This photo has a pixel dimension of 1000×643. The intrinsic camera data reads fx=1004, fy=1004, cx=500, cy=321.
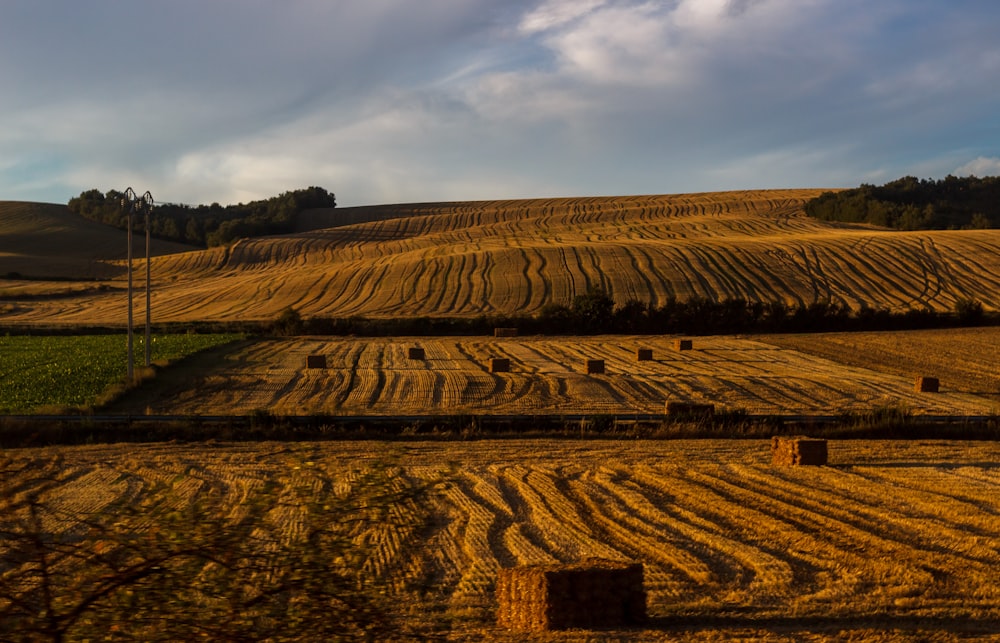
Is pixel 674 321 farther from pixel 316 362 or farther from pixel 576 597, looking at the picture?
pixel 576 597

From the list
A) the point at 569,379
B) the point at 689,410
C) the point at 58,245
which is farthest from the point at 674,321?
the point at 58,245

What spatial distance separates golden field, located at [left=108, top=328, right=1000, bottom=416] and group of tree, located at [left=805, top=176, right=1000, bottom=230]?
53.3 metres

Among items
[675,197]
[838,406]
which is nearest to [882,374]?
[838,406]

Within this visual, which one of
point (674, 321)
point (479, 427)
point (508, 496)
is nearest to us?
point (508, 496)

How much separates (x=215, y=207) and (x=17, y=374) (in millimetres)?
104859

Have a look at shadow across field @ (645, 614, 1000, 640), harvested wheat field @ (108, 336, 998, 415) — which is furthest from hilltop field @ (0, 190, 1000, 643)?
harvested wheat field @ (108, 336, 998, 415)

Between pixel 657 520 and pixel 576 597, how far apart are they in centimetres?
473

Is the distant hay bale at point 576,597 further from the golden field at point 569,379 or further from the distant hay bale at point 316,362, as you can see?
the distant hay bale at point 316,362

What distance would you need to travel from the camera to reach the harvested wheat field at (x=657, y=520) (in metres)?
6.86

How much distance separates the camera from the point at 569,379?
30.7m

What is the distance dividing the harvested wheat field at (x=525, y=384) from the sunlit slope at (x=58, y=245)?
5523cm

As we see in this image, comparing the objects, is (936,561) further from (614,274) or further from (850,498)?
(614,274)

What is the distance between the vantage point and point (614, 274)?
6581 centimetres

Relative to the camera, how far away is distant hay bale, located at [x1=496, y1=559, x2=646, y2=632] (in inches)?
319
